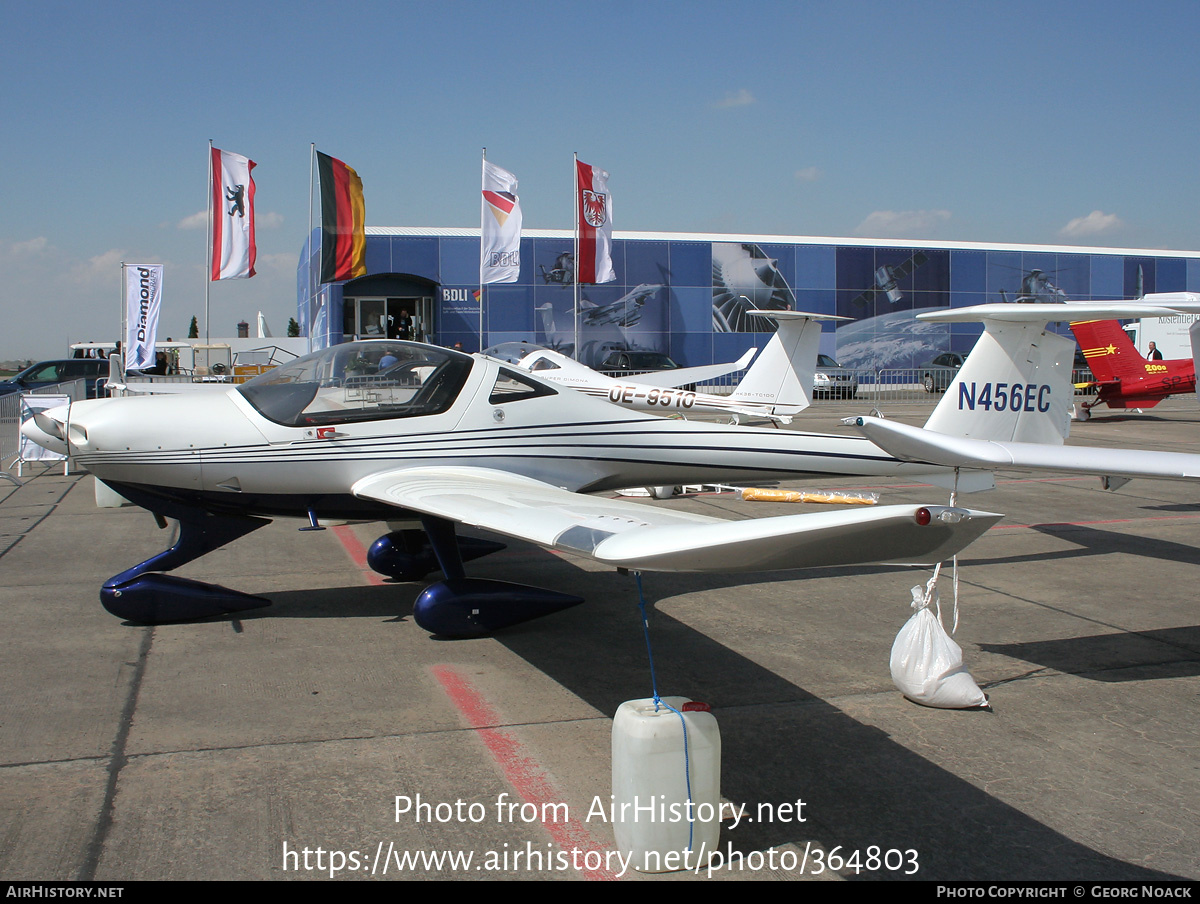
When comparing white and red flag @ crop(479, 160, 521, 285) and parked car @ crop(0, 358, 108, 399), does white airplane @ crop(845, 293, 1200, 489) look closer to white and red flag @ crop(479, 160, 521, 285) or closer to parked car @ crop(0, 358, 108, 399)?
white and red flag @ crop(479, 160, 521, 285)

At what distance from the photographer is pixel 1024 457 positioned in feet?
14.1

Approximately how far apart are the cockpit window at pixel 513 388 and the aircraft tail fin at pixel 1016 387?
2721 millimetres

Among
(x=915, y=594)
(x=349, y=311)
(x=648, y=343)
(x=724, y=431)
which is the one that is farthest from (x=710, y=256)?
(x=915, y=594)

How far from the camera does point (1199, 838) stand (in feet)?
10.2

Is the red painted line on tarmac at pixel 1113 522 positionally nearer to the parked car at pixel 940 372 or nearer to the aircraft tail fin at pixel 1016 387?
the aircraft tail fin at pixel 1016 387

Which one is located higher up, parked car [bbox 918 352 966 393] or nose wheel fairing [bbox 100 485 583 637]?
parked car [bbox 918 352 966 393]

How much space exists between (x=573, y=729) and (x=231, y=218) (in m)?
20.0

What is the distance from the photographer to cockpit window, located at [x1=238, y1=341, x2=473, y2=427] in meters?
5.79

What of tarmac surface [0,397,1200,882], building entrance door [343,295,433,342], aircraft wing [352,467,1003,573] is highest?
building entrance door [343,295,433,342]

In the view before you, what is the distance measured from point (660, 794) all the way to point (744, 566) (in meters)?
0.81

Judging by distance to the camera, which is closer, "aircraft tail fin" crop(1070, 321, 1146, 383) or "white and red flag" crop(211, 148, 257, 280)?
"white and red flag" crop(211, 148, 257, 280)

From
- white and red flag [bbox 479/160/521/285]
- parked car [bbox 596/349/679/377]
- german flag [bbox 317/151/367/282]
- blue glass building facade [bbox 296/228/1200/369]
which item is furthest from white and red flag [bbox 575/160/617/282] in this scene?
blue glass building facade [bbox 296/228/1200/369]

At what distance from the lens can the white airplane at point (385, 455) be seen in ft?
18.1

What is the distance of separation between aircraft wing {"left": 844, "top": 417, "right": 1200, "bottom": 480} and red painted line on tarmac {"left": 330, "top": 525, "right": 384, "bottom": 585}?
14.0 feet
